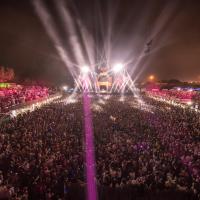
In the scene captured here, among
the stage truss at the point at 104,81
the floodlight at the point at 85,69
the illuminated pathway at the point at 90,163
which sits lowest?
the illuminated pathway at the point at 90,163

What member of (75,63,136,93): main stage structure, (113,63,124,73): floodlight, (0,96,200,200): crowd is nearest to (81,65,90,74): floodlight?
(75,63,136,93): main stage structure

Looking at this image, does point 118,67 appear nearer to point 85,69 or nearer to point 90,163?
point 85,69

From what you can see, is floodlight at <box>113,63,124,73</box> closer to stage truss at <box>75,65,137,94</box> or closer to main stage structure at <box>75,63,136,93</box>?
main stage structure at <box>75,63,136,93</box>

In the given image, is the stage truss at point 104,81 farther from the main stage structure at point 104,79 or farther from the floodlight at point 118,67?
the floodlight at point 118,67

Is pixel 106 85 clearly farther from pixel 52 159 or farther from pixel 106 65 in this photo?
pixel 52 159

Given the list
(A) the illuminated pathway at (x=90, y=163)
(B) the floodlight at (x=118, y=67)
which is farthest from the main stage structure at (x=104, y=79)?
(A) the illuminated pathway at (x=90, y=163)

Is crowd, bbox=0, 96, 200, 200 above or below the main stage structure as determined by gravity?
below

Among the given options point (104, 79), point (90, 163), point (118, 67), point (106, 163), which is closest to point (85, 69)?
point (104, 79)
